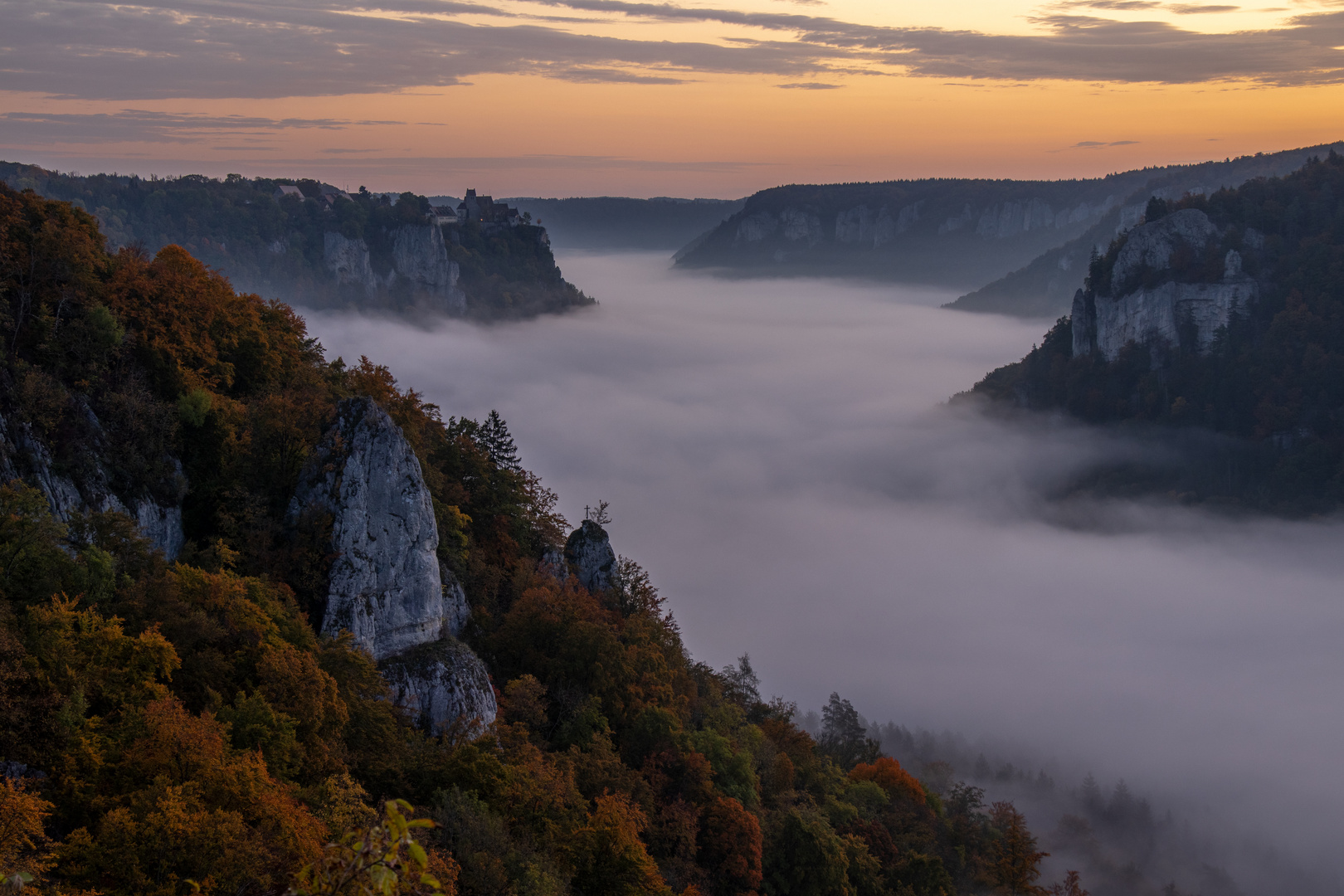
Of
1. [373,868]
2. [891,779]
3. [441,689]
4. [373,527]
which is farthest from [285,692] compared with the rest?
[891,779]

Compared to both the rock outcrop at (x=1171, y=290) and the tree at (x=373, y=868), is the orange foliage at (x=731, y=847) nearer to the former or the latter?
the tree at (x=373, y=868)

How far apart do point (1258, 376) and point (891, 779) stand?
4480 inches

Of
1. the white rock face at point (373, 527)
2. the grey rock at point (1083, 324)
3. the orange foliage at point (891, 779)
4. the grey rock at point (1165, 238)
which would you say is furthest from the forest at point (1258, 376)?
the white rock face at point (373, 527)

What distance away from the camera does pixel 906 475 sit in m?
196

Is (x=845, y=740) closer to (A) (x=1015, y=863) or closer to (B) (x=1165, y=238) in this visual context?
(A) (x=1015, y=863)

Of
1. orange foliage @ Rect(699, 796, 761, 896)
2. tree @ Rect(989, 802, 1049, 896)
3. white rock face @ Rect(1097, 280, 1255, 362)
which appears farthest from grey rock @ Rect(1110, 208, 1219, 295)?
orange foliage @ Rect(699, 796, 761, 896)

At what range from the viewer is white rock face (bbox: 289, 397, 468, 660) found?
2975cm

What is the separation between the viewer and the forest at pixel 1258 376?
422ft

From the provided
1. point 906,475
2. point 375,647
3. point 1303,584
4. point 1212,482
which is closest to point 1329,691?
point 1303,584

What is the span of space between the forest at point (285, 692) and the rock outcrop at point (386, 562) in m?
0.89

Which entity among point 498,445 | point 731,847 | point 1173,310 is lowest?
point 731,847

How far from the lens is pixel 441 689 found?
30016 mm

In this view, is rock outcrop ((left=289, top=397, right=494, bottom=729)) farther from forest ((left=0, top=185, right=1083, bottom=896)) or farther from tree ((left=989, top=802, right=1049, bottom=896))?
tree ((left=989, top=802, right=1049, bottom=896))

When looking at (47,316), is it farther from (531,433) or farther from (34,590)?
(531,433)
